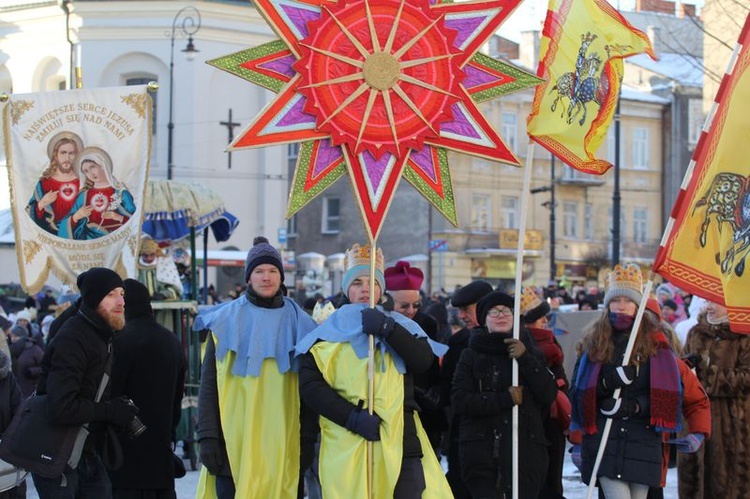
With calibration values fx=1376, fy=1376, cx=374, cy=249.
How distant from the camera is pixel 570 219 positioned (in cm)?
5638

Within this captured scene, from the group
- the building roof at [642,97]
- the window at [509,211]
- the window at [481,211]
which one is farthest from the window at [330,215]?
the building roof at [642,97]

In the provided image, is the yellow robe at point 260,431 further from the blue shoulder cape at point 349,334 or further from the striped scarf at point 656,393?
the striped scarf at point 656,393

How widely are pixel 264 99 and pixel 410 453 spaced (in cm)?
3454

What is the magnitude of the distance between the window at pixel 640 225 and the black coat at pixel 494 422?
50.7 m

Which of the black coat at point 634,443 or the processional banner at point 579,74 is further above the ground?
the processional banner at point 579,74

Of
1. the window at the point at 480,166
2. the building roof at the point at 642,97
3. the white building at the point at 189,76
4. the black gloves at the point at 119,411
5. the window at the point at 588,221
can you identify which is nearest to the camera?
the black gloves at the point at 119,411

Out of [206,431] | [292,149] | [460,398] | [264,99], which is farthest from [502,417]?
[292,149]

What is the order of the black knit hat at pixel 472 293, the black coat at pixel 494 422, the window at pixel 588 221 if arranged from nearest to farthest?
the black coat at pixel 494 422 < the black knit hat at pixel 472 293 < the window at pixel 588 221

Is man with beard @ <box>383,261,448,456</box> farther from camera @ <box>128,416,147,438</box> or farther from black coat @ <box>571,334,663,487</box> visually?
camera @ <box>128,416,147,438</box>

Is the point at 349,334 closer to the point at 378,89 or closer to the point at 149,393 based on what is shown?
the point at 378,89

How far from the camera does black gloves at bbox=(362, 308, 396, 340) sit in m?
7.01

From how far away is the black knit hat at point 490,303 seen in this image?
26.8 feet

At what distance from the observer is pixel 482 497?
26.8 feet

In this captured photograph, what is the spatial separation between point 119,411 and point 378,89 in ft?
7.33
